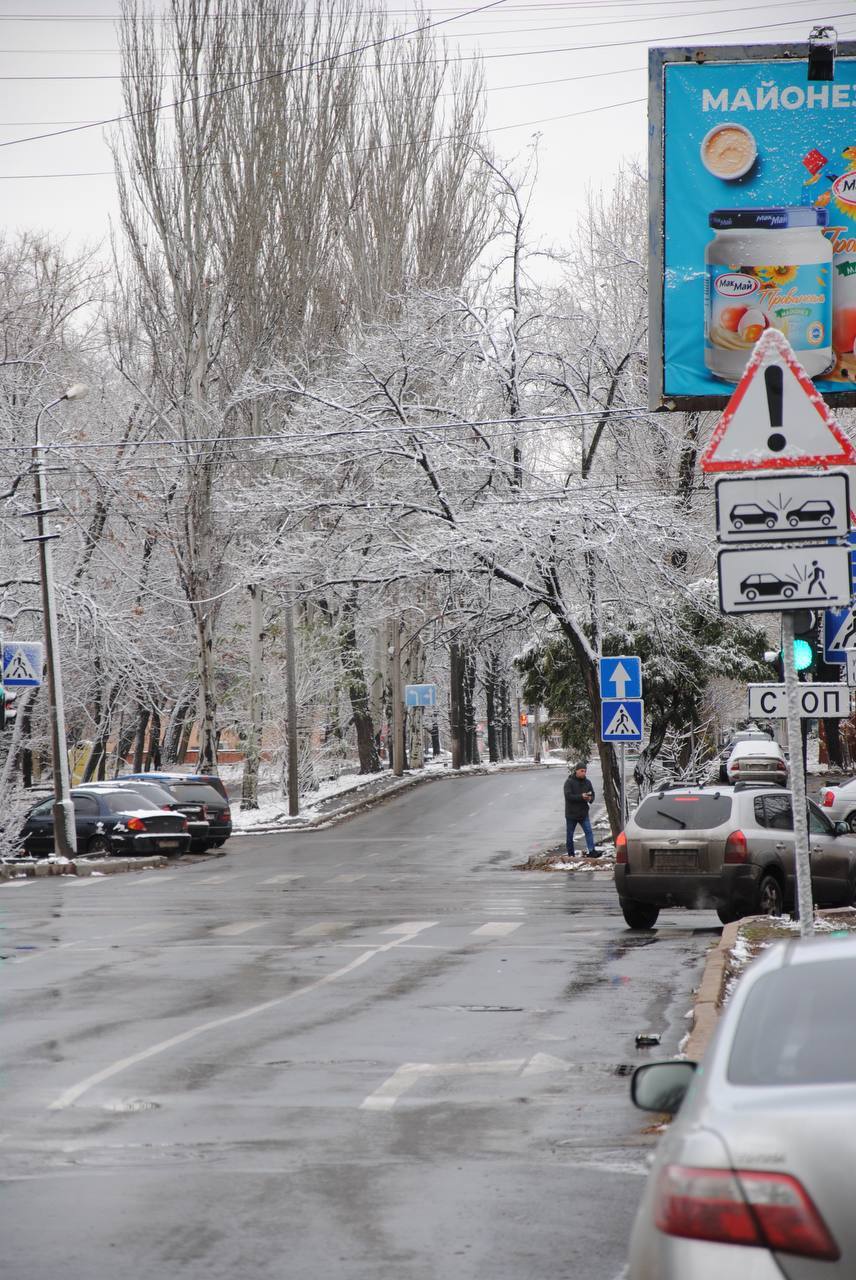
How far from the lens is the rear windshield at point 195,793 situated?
39844mm

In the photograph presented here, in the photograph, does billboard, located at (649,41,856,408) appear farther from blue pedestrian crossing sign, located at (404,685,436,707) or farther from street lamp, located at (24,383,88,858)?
blue pedestrian crossing sign, located at (404,685,436,707)

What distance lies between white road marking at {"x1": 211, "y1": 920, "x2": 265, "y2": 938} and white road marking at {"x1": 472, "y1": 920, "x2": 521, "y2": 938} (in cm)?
247

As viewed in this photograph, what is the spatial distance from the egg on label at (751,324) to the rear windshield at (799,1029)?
14.0m

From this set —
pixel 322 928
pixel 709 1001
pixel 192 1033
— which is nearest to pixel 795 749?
pixel 709 1001

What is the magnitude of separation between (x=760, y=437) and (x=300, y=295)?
41.7 meters

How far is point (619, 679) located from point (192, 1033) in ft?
57.2

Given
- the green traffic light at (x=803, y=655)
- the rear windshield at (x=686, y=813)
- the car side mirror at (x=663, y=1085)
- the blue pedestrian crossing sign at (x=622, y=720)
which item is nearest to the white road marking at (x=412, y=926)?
the rear windshield at (x=686, y=813)

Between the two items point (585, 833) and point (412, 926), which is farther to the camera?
point (585, 833)

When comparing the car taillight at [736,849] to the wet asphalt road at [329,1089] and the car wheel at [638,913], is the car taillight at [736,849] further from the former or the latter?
the car wheel at [638,913]

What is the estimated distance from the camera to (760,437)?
8.27 m

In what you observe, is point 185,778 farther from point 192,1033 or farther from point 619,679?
point 192,1033

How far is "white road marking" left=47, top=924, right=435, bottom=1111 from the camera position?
9750mm

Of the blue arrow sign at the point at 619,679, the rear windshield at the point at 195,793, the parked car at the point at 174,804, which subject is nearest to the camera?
the blue arrow sign at the point at 619,679

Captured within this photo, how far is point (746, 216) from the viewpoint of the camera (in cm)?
1806
